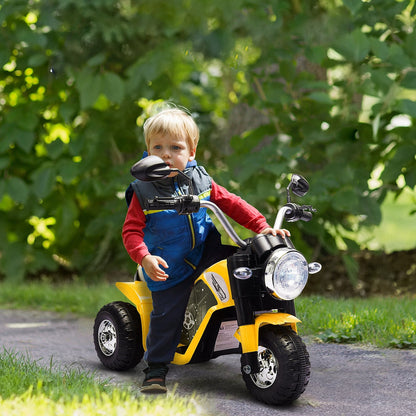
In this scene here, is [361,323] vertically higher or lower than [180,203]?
lower

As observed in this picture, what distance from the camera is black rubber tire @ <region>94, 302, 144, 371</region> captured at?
351 cm

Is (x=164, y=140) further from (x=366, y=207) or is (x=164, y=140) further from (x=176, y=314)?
(x=366, y=207)

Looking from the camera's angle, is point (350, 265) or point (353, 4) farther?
point (350, 265)

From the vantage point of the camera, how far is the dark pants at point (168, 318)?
3.23m

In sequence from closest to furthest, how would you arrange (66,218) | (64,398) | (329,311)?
(64,398) → (329,311) → (66,218)

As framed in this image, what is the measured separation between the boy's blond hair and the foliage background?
193 centimetres

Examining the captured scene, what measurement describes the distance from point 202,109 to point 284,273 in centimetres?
426

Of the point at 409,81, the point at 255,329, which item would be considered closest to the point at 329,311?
the point at 255,329

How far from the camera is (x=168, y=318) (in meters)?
3.23

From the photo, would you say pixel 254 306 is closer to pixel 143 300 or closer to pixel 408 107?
pixel 143 300

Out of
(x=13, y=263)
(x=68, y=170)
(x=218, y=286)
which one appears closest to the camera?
(x=218, y=286)

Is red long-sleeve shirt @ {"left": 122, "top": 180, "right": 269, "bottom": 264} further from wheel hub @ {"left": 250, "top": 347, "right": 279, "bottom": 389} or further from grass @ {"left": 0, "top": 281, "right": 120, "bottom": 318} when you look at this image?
grass @ {"left": 0, "top": 281, "right": 120, "bottom": 318}

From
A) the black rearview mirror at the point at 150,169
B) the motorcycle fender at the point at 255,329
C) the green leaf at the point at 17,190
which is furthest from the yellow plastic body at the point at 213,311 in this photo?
the green leaf at the point at 17,190

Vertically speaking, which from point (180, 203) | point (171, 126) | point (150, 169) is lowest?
point (180, 203)
